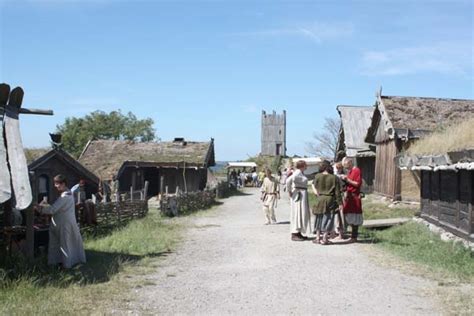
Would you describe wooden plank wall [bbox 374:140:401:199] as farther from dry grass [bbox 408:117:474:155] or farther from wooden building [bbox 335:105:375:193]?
dry grass [bbox 408:117:474:155]

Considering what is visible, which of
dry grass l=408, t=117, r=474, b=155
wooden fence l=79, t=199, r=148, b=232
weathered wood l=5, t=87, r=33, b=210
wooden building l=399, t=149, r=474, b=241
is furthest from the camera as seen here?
wooden fence l=79, t=199, r=148, b=232

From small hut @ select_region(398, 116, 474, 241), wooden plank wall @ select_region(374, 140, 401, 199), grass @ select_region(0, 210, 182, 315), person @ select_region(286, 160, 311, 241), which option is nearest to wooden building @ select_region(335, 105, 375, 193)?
wooden plank wall @ select_region(374, 140, 401, 199)

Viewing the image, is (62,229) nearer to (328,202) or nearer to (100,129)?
(328,202)

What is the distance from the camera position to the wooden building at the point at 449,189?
10.9 metres

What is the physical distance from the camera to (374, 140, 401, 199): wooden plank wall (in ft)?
71.9

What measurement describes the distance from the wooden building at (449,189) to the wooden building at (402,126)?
580 centimetres

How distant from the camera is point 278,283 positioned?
26.8 ft

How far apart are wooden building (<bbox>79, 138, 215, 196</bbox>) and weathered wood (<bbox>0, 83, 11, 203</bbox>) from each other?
21.9 m

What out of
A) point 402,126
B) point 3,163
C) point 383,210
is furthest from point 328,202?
point 402,126

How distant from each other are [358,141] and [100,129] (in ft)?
138

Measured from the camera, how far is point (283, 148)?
84.2m

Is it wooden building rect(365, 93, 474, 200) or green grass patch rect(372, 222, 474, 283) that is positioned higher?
wooden building rect(365, 93, 474, 200)

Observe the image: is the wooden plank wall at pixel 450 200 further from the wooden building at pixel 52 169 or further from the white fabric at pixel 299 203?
the wooden building at pixel 52 169

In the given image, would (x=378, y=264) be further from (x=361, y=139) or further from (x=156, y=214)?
(x=361, y=139)
